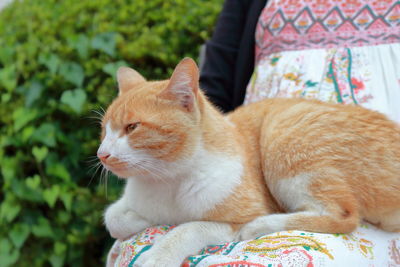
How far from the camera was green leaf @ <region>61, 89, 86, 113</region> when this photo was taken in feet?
6.27

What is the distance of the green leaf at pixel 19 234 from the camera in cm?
195

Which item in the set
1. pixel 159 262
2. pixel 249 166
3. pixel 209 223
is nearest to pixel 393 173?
pixel 249 166

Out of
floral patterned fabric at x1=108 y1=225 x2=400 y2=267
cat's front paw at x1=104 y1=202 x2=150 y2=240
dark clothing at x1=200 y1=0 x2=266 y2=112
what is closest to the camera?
floral patterned fabric at x1=108 y1=225 x2=400 y2=267

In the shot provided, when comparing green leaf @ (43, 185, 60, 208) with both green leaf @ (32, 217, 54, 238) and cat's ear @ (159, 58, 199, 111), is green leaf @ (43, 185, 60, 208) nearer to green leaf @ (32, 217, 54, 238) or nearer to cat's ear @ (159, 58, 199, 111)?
green leaf @ (32, 217, 54, 238)

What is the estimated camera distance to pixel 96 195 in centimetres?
206

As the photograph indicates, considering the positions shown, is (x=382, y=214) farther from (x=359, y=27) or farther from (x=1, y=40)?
(x=1, y=40)

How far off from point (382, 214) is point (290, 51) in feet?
2.15

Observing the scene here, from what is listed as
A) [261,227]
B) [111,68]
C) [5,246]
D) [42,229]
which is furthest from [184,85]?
[5,246]

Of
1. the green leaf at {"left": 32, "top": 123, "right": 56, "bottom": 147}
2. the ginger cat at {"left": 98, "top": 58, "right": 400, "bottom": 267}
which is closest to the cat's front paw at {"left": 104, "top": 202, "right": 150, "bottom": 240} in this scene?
the ginger cat at {"left": 98, "top": 58, "right": 400, "bottom": 267}

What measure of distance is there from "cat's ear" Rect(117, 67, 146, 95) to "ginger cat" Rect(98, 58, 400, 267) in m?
0.09

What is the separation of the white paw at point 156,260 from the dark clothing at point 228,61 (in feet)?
2.75

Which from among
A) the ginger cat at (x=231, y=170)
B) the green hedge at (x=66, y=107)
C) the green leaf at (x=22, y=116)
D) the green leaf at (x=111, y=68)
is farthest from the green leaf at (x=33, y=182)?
the ginger cat at (x=231, y=170)

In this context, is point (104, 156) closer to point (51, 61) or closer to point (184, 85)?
point (184, 85)

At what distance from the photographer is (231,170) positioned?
1.08 meters
